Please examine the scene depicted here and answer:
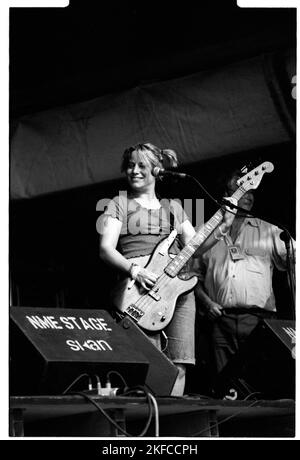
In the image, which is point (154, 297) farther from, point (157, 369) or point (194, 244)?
point (157, 369)

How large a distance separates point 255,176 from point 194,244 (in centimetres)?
49

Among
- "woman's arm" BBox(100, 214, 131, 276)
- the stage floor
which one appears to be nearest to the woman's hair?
"woman's arm" BBox(100, 214, 131, 276)

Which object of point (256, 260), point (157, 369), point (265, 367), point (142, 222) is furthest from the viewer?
point (256, 260)

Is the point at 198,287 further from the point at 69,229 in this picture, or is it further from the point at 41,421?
the point at 41,421

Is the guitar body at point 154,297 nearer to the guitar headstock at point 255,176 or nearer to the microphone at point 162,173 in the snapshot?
the microphone at point 162,173

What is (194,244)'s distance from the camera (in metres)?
7.32

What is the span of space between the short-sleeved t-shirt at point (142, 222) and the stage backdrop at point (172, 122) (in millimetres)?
196

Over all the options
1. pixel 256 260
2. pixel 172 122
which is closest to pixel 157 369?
pixel 256 260

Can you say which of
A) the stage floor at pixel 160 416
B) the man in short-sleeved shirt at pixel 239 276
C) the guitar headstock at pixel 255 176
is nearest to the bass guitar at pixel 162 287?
the guitar headstock at pixel 255 176

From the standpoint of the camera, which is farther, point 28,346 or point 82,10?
point 82,10

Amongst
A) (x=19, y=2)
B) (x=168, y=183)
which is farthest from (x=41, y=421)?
(x=19, y=2)

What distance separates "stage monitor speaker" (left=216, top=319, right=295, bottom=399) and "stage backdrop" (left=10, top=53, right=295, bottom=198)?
102cm

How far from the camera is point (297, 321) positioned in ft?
23.2

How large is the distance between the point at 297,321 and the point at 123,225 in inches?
40.0
